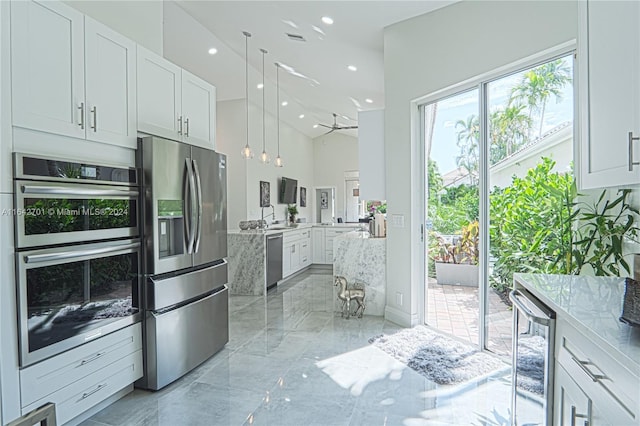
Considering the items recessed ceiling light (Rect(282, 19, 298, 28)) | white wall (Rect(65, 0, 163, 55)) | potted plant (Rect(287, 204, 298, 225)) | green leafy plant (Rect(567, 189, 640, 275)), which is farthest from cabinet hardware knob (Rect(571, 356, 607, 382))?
potted plant (Rect(287, 204, 298, 225))

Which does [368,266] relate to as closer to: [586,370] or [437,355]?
[437,355]

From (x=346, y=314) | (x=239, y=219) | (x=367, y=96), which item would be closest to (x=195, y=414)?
(x=346, y=314)

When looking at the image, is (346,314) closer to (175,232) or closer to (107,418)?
(175,232)

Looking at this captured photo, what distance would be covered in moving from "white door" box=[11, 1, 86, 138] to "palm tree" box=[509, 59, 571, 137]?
311 cm

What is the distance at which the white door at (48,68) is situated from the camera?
72.3 inches

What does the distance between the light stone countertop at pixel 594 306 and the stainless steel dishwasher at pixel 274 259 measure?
14.3ft

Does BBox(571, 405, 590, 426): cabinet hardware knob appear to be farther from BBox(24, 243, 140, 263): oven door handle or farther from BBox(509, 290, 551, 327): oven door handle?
BBox(24, 243, 140, 263): oven door handle

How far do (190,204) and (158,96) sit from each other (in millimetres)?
853

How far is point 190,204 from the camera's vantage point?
2.94 m

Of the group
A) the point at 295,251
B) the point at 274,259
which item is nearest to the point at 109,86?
the point at 274,259

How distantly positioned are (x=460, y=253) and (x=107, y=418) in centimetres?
313

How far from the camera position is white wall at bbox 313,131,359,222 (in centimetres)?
1023

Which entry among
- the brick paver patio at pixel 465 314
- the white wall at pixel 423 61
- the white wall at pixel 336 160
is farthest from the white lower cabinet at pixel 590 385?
the white wall at pixel 336 160

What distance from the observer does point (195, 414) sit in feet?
7.87
